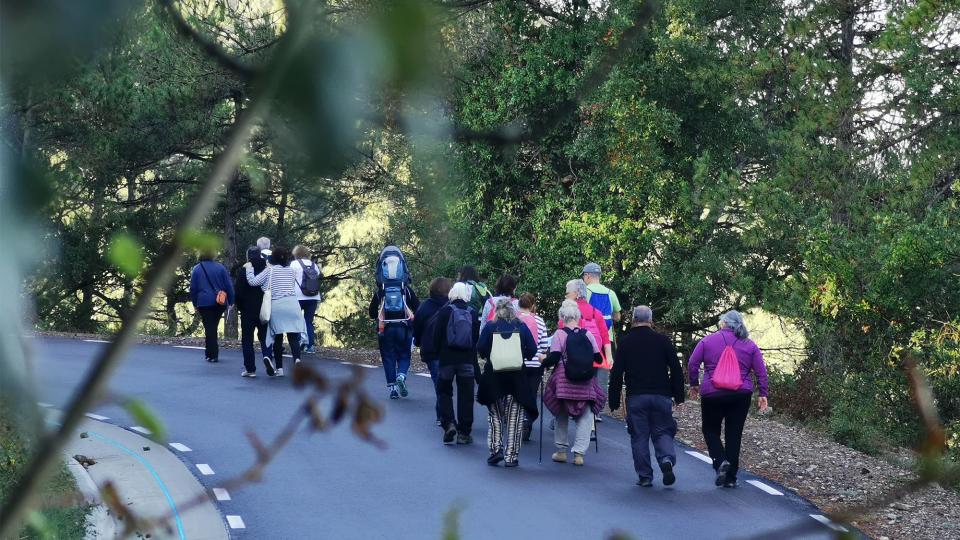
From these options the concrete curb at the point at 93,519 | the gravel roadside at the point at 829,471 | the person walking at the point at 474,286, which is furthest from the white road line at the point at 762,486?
the concrete curb at the point at 93,519

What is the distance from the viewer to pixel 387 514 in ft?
38.0

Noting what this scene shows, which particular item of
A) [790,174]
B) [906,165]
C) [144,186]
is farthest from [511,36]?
[144,186]

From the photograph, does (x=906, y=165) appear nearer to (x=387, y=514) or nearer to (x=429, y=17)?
(x=387, y=514)

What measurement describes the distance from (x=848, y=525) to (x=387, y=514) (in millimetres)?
10611

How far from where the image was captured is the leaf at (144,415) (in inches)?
46.7

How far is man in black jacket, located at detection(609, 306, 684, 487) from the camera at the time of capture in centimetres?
1273

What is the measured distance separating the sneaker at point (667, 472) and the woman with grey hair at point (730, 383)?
19.0 inches

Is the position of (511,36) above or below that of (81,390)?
above

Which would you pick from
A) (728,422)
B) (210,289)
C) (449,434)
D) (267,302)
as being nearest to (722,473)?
(728,422)

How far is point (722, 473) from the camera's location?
42.6ft

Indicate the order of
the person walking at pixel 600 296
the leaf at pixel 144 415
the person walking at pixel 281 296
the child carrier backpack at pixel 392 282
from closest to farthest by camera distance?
the leaf at pixel 144 415 < the person walking at pixel 600 296 < the child carrier backpack at pixel 392 282 < the person walking at pixel 281 296

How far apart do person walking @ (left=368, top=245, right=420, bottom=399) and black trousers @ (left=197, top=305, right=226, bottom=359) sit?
377cm

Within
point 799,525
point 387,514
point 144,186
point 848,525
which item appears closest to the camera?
point 799,525

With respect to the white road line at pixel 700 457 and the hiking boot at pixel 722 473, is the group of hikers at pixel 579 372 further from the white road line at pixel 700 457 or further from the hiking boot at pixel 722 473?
the white road line at pixel 700 457
